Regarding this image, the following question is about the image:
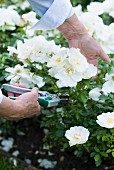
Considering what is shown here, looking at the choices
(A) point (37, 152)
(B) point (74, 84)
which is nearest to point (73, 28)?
(B) point (74, 84)

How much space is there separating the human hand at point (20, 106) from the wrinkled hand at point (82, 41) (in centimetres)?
35

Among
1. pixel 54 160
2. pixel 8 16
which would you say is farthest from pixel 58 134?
pixel 8 16

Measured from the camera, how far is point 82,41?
2740mm

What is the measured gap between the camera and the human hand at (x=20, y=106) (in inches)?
96.0

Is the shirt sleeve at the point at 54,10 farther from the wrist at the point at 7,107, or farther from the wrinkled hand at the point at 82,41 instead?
the wrist at the point at 7,107

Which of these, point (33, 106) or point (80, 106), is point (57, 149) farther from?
→ point (33, 106)

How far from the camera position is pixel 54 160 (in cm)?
346

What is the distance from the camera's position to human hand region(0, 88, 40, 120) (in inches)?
96.0

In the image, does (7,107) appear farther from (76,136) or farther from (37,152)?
(37,152)

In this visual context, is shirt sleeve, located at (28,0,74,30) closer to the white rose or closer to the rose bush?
the rose bush

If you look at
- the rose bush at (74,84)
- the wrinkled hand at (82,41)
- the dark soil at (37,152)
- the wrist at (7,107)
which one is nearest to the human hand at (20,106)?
the wrist at (7,107)

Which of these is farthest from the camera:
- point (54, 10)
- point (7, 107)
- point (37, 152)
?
point (37, 152)

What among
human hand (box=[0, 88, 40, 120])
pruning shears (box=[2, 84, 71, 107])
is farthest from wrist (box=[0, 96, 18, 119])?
pruning shears (box=[2, 84, 71, 107])

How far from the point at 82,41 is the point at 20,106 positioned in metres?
0.51
